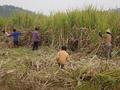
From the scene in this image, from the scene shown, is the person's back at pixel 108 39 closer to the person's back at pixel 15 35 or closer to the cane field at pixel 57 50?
the cane field at pixel 57 50

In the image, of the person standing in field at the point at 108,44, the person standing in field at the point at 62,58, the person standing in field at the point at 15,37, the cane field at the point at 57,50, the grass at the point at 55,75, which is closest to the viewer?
the grass at the point at 55,75

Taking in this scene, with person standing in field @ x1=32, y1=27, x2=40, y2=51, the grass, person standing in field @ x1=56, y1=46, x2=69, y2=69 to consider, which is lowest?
the grass

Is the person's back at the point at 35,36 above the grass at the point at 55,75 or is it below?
above

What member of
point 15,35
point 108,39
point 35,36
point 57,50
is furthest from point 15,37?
point 108,39

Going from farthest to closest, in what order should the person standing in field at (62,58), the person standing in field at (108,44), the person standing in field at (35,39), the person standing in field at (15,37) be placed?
the person standing in field at (15,37) → the person standing in field at (35,39) → the person standing in field at (108,44) → the person standing in field at (62,58)

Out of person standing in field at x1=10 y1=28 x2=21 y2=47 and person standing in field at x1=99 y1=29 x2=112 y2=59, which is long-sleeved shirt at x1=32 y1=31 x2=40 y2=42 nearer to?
person standing in field at x1=10 y1=28 x2=21 y2=47

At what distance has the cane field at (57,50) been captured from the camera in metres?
8.80

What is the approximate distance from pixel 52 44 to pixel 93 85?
544cm

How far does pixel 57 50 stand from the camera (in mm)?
13172

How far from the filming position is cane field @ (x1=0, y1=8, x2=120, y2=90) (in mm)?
8797

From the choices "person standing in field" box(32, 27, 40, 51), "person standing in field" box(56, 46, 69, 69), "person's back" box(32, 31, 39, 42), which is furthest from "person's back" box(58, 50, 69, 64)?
"person's back" box(32, 31, 39, 42)

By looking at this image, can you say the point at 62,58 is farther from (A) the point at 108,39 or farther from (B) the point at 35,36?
(B) the point at 35,36

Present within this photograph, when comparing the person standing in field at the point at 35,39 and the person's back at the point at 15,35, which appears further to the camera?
the person's back at the point at 15,35

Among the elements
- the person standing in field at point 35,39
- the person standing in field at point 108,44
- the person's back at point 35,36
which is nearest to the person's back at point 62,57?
the person standing in field at point 108,44
